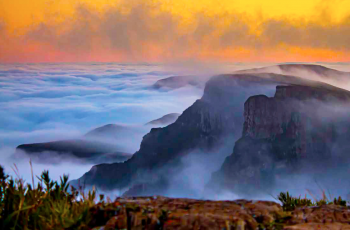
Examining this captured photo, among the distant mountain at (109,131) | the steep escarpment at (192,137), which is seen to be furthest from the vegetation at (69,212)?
the distant mountain at (109,131)

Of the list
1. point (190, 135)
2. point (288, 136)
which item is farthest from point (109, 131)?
point (288, 136)

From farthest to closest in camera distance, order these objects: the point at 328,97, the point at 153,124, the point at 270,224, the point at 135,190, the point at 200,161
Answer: the point at 153,124
the point at 200,161
the point at 135,190
the point at 328,97
the point at 270,224

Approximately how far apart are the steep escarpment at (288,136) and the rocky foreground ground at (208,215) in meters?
103

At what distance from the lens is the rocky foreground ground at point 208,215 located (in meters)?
3.56

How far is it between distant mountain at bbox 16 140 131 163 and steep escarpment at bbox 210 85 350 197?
49.7 m

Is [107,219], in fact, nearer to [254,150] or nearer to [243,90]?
[254,150]

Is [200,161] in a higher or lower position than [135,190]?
higher

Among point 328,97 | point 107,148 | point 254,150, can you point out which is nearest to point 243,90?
point 254,150

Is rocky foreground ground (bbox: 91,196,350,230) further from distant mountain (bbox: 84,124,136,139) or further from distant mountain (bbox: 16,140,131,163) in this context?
distant mountain (bbox: 84,124,136,139)

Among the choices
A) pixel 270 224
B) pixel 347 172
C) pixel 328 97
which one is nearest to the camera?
pixel 270 224

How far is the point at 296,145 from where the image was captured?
11012cm

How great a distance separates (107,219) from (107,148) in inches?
5553

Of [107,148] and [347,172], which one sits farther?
[107,148]

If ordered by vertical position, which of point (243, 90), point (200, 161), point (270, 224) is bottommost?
point (270, 224)
